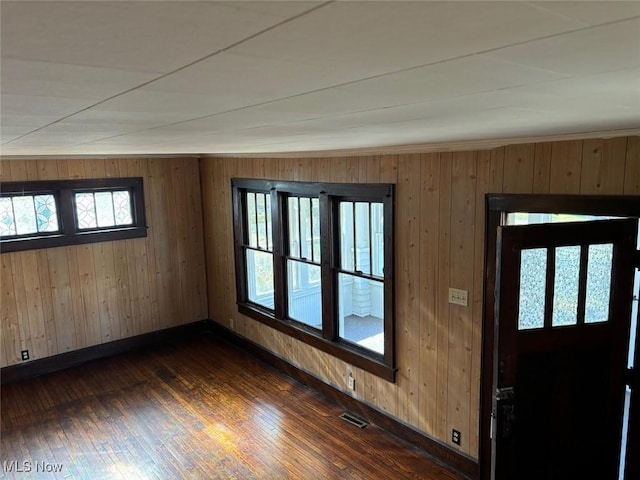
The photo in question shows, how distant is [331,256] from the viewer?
429 cm

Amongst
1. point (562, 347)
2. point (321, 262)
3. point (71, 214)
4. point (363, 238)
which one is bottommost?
point (562, 347)

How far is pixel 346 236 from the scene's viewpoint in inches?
168

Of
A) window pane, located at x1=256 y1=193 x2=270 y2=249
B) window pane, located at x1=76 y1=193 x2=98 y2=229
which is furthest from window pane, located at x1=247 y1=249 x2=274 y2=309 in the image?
window pane, located at x1=76 y1=193 x2=98 y2=229

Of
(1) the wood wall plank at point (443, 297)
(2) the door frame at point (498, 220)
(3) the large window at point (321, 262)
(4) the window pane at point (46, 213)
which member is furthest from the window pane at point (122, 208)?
(2) the door frame at point (498, 220)

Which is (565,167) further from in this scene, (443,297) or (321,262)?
(321,262)

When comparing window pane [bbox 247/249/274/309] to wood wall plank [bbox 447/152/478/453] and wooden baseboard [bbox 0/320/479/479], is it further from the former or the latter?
A: wood wall plank [bbox 447/152/478/453]

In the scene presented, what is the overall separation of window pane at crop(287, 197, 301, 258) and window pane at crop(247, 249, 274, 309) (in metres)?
0.52

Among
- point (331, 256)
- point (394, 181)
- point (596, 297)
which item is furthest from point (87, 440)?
point (596, 297)

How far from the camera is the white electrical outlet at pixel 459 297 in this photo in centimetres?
326

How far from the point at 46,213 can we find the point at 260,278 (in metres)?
2.48

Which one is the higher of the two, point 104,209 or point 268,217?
point 104,209

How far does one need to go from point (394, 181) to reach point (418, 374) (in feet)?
5.07

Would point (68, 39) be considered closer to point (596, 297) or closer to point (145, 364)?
point (596, 297)

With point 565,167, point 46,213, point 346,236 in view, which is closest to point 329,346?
point 346,236
